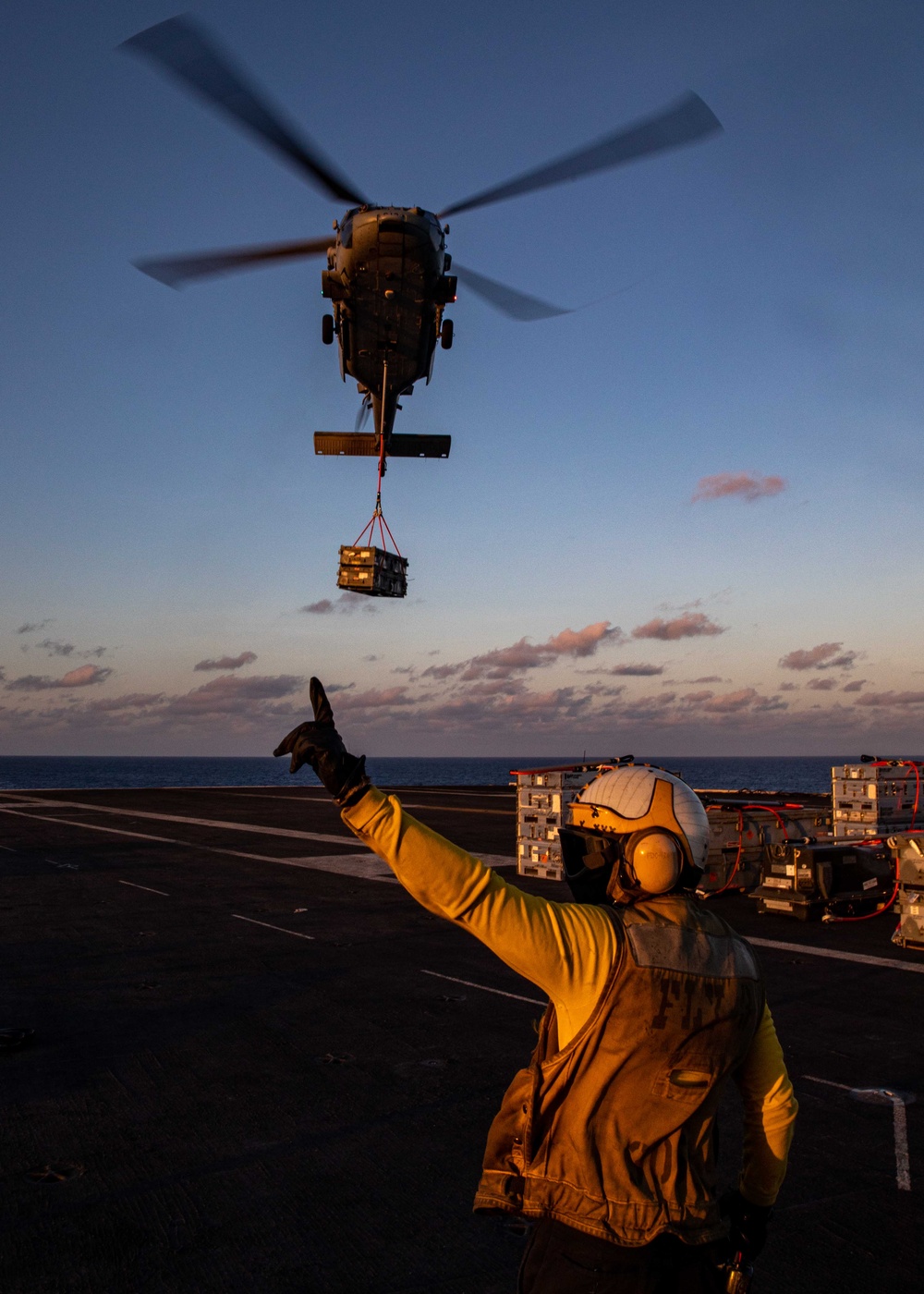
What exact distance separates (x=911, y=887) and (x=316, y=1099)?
33.3 ft

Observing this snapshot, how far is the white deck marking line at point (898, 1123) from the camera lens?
593 cm

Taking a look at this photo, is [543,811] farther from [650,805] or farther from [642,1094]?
[642,1094]

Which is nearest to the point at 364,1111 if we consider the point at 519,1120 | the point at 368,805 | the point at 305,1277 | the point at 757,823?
the point at 305,1277

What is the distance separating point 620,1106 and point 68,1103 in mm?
6281

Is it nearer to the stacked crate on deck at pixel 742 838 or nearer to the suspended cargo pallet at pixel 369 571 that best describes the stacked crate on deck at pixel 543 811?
the stacked crate on deck at pixel 742 838

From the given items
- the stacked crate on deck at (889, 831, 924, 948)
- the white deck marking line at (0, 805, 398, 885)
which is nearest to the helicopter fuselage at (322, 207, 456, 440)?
the white deck marking line at (0, 805, 398, 885)

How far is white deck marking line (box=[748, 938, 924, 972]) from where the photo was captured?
39.4 ft

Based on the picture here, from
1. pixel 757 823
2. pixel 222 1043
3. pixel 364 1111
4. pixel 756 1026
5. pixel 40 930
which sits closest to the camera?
pixel 756 1026

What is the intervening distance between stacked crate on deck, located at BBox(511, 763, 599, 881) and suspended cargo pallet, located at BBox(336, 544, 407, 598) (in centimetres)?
600

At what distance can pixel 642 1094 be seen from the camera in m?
2.64

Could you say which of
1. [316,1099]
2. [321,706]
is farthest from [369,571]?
[321,706]

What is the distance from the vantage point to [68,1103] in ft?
23.3

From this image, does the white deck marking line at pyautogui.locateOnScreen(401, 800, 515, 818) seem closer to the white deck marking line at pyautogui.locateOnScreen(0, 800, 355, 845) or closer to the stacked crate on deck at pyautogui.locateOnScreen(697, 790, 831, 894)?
the white deck marking line at pyautogui.locateOnScreen(0, 800, 355, 845)

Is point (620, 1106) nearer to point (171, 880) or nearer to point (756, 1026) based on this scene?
point (756, 1026)
